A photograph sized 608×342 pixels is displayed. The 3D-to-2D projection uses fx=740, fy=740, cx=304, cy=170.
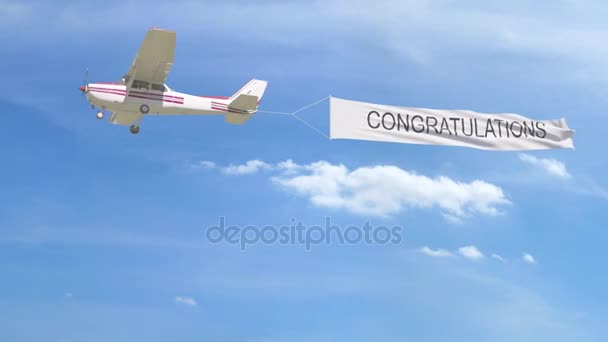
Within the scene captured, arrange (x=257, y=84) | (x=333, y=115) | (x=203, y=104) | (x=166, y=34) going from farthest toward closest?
(x=257, y=84), (x=203, y=104), (x=166, y=34), (x=333, y=115)

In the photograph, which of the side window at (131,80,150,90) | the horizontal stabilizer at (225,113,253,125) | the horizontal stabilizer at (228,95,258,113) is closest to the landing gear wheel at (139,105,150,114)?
the side window at (131,80,150,90)

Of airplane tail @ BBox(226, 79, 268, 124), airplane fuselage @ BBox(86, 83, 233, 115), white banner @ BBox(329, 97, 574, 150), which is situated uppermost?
airplane tail @ BBox(226, 79, 268, 124)

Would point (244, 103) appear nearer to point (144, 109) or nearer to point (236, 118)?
point (236, 118)

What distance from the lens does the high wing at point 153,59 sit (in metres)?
26.9

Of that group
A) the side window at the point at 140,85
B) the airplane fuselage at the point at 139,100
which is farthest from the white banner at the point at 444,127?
the side window at the point at 140,85

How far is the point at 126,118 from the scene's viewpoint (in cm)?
2834

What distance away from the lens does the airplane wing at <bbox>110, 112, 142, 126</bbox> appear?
28.2 metres

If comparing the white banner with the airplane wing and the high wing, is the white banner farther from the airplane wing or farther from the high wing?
the airplane wing

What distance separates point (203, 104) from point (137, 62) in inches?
126

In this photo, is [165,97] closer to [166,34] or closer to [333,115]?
[166,34]

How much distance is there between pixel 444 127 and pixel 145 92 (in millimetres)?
12092

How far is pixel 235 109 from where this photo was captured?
29625 millimetres

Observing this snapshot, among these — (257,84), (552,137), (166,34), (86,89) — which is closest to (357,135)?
(552,137)

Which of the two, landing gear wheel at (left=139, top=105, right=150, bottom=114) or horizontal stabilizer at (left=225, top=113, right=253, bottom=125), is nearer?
landing gear wheel at (left=139, top=105, right=150, bottom=114)
